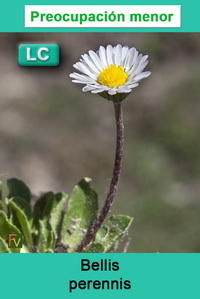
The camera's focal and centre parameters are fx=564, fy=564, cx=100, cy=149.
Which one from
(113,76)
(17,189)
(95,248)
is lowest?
(95,248)

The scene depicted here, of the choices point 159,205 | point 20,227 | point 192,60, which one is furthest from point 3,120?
point 20,227

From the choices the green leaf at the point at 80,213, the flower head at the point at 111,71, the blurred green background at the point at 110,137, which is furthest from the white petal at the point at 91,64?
the blurred green background at the point at 110,137

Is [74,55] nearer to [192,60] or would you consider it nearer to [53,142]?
[53,142]

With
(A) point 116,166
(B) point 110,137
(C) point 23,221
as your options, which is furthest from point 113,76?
(B) point 110,137

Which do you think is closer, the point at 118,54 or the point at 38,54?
the point at 118,54

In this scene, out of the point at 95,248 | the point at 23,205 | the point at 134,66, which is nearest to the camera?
the point at 134,66

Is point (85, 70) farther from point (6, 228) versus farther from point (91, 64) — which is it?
point (6, 228)

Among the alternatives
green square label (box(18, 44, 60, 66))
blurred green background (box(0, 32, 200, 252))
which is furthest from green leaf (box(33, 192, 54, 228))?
blurred green background (box(0, 32, 200, 252))
